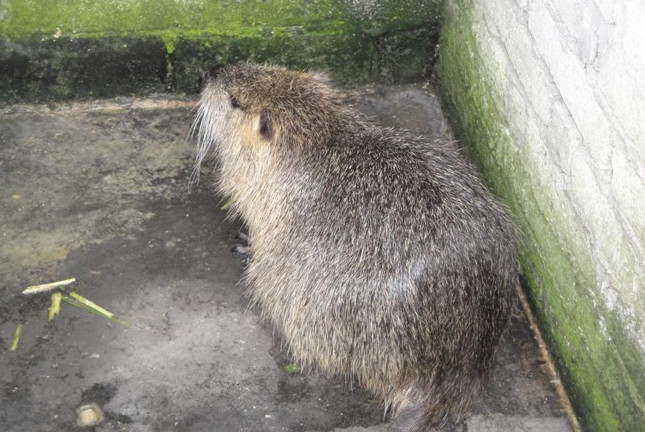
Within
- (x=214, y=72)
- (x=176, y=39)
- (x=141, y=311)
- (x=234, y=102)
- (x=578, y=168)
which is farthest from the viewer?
(x=176, y=39)

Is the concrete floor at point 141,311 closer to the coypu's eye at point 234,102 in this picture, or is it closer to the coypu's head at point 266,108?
the coypu's head at point 266,108

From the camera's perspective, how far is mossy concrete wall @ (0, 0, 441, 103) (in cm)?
360

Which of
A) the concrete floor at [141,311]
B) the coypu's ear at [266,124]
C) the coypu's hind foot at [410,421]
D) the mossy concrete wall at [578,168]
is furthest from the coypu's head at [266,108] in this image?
the coypu's hind foot at [410,421]

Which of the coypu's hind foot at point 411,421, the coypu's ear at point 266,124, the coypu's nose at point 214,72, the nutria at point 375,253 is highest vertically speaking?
the coypu's nose at point 214,72

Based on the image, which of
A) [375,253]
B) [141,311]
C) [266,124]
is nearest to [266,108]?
[266,124]

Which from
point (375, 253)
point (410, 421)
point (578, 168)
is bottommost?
point (410, 421)

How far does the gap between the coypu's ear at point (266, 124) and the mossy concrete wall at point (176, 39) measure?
2.29ft

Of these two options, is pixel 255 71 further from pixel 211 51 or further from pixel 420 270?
pixel 420 270

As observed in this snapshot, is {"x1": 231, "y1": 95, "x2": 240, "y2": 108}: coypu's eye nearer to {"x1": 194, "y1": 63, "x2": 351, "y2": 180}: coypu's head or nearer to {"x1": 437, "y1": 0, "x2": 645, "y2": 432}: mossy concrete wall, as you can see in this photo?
{"x1": 194, "y1": 63, "x2": 351, "y2": 180}: coypu's head

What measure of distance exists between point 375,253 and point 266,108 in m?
0.74

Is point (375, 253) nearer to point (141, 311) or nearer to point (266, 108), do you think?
point (266, 108)

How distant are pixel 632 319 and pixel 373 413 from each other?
886mm

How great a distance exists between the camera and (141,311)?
3.12 metres

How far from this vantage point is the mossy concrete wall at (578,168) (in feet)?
7.90
